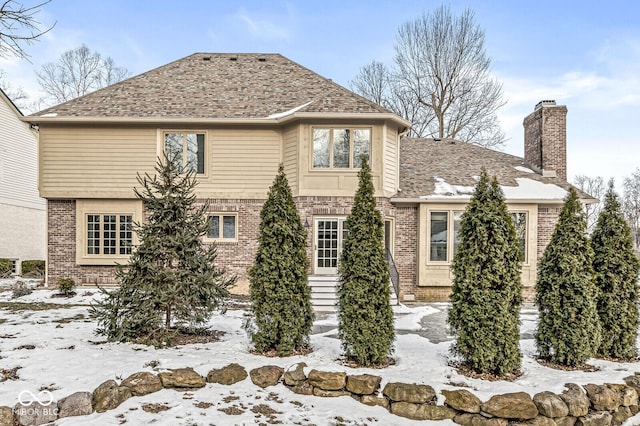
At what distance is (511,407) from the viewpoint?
4312 mm

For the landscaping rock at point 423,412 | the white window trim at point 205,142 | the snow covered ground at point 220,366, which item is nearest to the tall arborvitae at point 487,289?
the snow covered ground at point 220,366

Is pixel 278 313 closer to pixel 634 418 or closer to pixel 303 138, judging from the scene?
pixel 634 418

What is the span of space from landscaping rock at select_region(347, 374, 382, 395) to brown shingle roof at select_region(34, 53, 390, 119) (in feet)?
24.7

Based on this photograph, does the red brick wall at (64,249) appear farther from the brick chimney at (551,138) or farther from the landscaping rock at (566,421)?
the brick chimney at (551,138)

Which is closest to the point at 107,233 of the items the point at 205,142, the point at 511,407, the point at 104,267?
the point at 104,267

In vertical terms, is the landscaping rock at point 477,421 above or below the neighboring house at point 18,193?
below

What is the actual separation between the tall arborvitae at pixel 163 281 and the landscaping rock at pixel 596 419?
16.0 ft

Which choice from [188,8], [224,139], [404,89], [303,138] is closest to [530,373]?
[303,138]

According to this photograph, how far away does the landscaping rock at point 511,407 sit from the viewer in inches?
169

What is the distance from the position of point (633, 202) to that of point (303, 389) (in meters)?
36.8

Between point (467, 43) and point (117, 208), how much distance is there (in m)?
17.8

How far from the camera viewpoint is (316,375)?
15.7ft

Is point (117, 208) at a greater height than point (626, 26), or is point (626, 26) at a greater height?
point (626, 26)

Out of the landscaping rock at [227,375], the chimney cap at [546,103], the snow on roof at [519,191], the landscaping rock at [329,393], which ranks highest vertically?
the chimney cap at [546,103]
